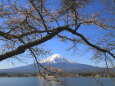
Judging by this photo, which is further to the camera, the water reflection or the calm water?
the calm water

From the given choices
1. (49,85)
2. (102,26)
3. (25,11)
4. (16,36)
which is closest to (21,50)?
(16,36)

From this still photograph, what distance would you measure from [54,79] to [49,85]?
28 centimetres

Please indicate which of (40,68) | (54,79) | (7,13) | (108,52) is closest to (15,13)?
(7,13)

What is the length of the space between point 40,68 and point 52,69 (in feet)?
0.69

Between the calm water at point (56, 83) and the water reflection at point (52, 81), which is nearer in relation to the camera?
the water reflection at point (52, 81)

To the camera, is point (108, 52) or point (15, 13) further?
point (15, 13)

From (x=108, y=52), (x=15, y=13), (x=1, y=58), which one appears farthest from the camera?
(x=15, y=13)

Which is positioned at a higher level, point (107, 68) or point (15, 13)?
point (15, 13)

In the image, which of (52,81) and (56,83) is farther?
(52,81)

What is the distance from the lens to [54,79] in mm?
3268

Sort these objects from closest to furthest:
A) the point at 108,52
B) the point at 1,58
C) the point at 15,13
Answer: the point at 1,58
the point at 108,52
the point at 15,13

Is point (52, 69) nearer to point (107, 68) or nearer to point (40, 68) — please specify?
point (40, 68)

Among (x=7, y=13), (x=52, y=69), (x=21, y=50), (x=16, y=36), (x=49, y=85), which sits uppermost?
(x=7, y=13)

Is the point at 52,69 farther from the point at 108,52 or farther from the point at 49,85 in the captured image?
the point at 108,52
